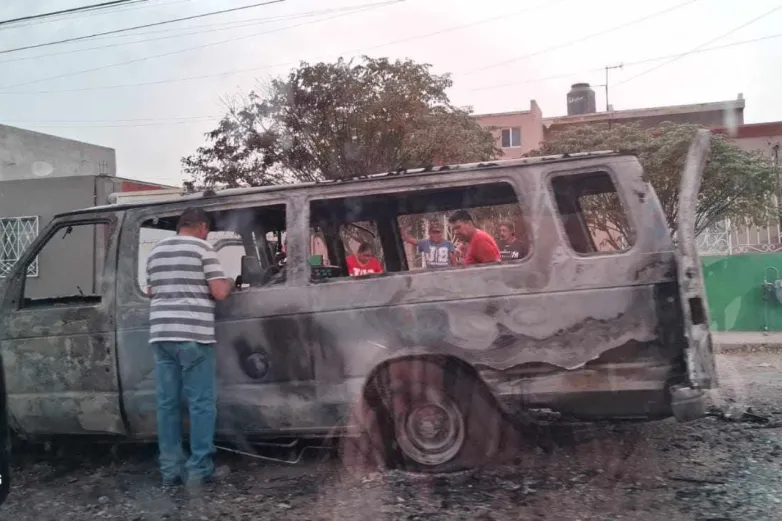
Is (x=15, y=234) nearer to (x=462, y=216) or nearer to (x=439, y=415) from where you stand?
(x=462, y=216)

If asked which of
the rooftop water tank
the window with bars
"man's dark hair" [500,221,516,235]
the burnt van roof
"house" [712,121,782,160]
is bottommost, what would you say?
"man's dark hair" [500,221,516,235]

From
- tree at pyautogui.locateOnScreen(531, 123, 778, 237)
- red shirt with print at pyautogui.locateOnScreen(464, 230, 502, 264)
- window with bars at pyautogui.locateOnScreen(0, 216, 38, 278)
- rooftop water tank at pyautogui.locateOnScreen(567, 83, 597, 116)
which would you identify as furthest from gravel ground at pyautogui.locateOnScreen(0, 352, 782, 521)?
rooftop water tank at pyautogui.locateOnScreen(567, 83, 597, 116)

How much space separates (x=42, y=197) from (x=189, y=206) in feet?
52.2

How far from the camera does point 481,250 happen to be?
487 centimetres

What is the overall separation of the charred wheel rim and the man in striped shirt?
1.20m

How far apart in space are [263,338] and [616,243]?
7.46 feet

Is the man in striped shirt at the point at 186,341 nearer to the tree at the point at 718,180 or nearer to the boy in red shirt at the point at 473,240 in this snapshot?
the boy in red shirt at the point at 473,240

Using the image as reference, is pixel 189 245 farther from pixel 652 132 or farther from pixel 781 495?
pixel 652 132

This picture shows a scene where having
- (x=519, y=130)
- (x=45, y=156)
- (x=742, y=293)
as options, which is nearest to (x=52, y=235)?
(x=742, y=293)

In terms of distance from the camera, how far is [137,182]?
19547mm

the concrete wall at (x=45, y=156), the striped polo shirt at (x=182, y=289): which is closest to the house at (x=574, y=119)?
the concrete wall at (x=45, y=156)

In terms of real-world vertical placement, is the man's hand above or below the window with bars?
below

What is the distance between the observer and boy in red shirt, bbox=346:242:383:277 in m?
5.55

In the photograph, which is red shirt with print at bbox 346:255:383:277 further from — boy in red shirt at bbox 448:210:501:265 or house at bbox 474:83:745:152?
house at bbox 474:83:745:152
